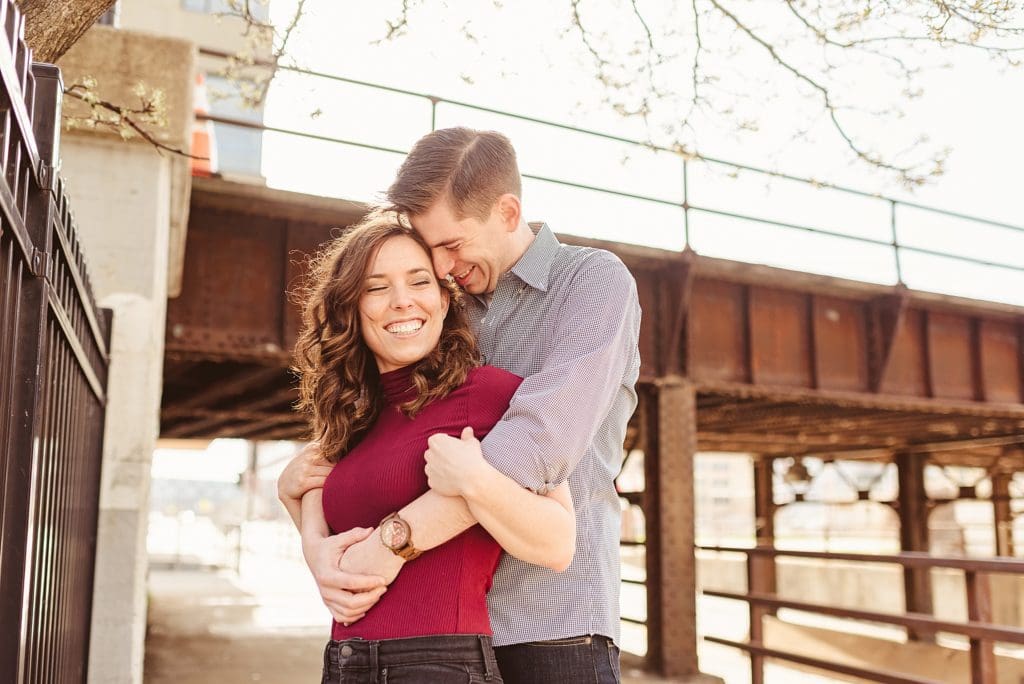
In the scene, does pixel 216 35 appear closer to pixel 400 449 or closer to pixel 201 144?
pixel 201 144

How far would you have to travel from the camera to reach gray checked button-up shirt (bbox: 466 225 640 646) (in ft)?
6.25

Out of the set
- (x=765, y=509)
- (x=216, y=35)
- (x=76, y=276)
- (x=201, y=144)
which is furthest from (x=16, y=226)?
(x=216, y=35)

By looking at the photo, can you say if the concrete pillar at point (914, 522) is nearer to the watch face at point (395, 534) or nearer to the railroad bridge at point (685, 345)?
the railroad bridge at point (685, 345)

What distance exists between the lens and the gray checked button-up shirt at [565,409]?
1905mm

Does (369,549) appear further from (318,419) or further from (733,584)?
(733,584)

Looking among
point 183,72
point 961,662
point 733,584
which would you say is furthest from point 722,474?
point 183,72

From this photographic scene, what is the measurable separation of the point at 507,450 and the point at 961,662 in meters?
17.8

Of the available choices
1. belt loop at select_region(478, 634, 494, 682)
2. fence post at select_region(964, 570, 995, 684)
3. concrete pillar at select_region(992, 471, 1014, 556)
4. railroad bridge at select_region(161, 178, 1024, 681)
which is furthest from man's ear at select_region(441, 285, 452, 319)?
concrete pillar at select_region(992, 471, 1014, 556)

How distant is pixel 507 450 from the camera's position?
1.87 m

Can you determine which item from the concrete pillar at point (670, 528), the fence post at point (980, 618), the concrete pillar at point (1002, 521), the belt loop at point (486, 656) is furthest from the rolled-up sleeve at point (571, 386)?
the concrete pillar at point (1002, 521)

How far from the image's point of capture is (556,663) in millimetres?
2033

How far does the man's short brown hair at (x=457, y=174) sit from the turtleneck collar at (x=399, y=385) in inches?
15.9

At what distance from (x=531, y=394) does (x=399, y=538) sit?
15.1 inches

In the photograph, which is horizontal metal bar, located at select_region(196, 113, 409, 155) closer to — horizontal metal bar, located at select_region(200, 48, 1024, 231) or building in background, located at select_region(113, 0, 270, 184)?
Answer: horizontal metal bar, located at select_region(200, 48, 1024, 231)
